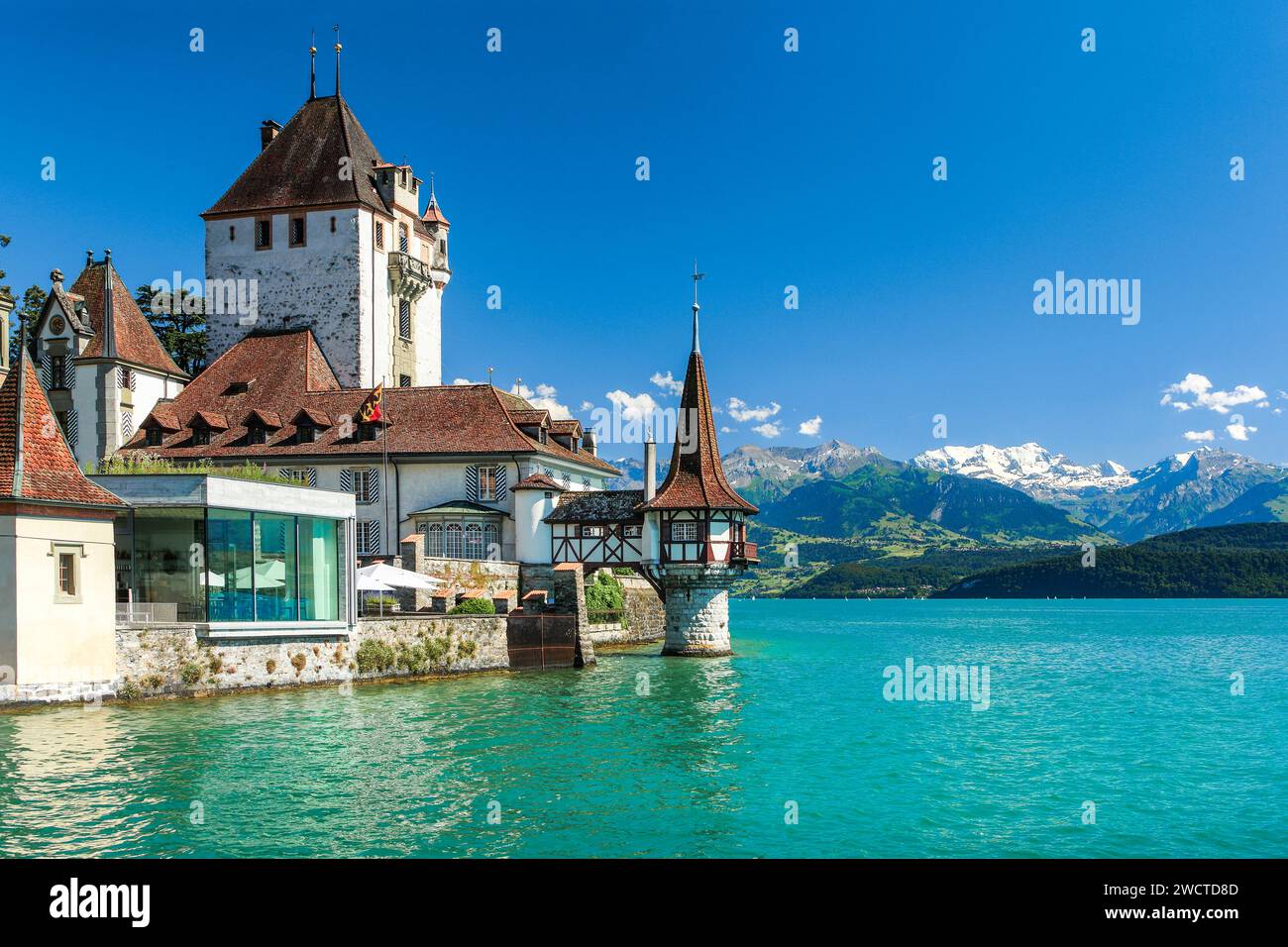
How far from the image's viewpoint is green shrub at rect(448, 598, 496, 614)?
4431 cm

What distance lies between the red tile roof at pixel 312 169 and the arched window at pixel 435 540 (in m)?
21.1

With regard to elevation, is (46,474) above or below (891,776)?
above

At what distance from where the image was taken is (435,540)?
54719 mm

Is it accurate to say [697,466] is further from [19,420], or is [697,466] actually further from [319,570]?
[19,420]

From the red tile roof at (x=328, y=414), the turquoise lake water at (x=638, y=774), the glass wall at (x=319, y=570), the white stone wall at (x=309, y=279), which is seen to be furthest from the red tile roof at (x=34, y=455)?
the white stone wall at (x=309, y=279)

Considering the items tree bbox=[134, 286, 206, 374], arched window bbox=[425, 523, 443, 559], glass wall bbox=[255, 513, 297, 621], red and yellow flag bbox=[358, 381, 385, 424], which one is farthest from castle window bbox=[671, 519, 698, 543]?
tree bbox=[134, 286, 206, 374]

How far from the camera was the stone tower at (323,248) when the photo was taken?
66125 millimetres

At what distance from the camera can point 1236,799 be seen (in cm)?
2238

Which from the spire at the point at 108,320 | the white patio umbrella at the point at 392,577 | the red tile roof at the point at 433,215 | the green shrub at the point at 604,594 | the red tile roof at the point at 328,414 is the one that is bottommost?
the green shrub at the point at 604,594

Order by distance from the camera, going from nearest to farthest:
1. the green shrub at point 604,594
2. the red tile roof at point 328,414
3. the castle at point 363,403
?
the castle at point 363,403 < the red tile roof at point 328,414 < the green shrub at point 604,594

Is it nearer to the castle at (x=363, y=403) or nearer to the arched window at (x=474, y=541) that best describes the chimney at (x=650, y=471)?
the castle at (x=363, y=403)
